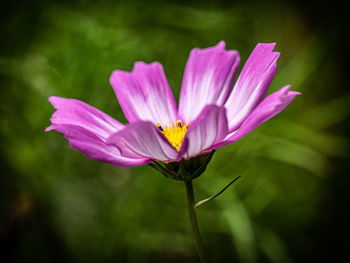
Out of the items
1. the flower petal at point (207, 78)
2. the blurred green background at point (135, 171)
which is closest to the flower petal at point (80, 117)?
the flower petal at point (207, 78)

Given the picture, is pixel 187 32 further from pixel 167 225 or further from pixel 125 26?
pixel 167 225

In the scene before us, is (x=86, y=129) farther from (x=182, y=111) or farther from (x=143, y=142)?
(x=182, y=111)

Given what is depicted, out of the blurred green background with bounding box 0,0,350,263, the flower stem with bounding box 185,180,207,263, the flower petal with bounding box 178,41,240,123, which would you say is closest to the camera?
the flower stem with bounding box 185,180,207,263

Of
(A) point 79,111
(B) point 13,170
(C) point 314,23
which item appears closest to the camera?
(A) point 79,111

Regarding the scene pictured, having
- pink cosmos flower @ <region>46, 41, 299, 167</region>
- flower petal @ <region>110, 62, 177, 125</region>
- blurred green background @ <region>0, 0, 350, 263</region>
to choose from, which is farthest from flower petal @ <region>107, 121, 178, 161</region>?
blurred green background @ <region>0, 0, 350, 263</region>

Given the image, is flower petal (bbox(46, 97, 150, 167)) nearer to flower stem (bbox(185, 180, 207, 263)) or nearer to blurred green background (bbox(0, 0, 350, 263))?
flower stem (bbox(185, 180, 207, 263))

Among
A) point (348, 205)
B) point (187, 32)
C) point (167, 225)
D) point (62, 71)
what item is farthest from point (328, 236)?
point (62, 71)

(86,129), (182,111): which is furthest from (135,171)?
(86,129)

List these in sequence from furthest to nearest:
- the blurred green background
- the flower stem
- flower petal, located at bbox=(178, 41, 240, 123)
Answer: the blurred green background
flower petal, located at bbox=(178, 41, 240, 123)
the flower stem
